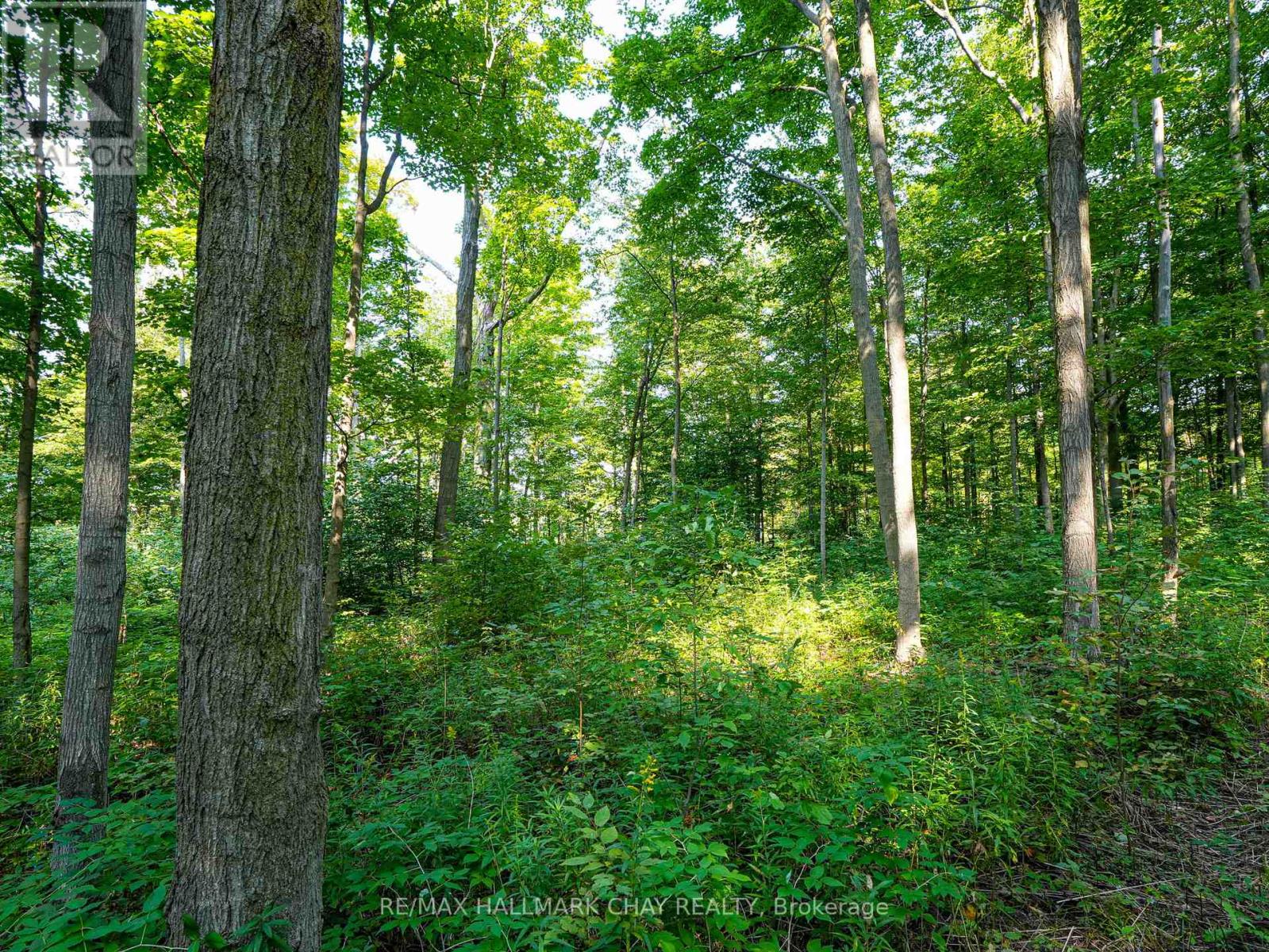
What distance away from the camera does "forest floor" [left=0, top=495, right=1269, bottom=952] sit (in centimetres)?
206

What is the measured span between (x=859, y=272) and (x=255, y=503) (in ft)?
28.7

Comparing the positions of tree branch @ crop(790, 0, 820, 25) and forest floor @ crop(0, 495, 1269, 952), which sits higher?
tree branch @ crop(790, 0, 820, 25)

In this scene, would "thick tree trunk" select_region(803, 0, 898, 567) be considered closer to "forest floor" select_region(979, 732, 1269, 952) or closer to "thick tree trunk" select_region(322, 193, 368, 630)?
"forest floor" select_region(979, 732, 1269, 952)

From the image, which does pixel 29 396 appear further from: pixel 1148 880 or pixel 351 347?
pixel 1148 880

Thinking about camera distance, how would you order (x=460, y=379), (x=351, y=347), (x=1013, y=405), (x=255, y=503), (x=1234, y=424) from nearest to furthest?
(x=255, y=503), (x=351, y=347), (x=460, y=379), (x=1013, y=405), (x=1234, y=424)

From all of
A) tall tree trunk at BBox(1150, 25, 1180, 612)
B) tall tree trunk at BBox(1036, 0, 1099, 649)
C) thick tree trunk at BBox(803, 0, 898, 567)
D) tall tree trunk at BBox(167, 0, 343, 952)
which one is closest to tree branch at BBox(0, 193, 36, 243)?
tall tree trunk at BBox(167, 0, 343, 952)

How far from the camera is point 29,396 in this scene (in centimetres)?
577

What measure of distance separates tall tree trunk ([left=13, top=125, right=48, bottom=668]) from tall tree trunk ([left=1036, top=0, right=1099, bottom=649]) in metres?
10.2

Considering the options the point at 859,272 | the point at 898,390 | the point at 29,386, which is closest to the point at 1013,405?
the point at 859,272

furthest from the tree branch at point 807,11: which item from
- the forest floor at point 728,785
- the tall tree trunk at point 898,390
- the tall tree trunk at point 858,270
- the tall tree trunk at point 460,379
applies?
the forest floor at point 728,785

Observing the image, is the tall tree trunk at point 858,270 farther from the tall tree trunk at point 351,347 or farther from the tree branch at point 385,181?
the tree branch at point 385,181

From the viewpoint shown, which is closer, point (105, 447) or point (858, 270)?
point (105, 447)

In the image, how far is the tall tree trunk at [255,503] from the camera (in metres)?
1.69

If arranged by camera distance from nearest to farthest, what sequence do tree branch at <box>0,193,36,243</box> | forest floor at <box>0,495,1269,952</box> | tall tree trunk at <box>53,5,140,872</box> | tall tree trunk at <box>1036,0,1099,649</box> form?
forest floor at <box>0,495,1269,952</box>, tall tree trunk at <box>53,5,140,872</box>, tall tree trunk at <box>1036,0,1099,649</box>, tree branch at <box>0,193,36,243</box>
